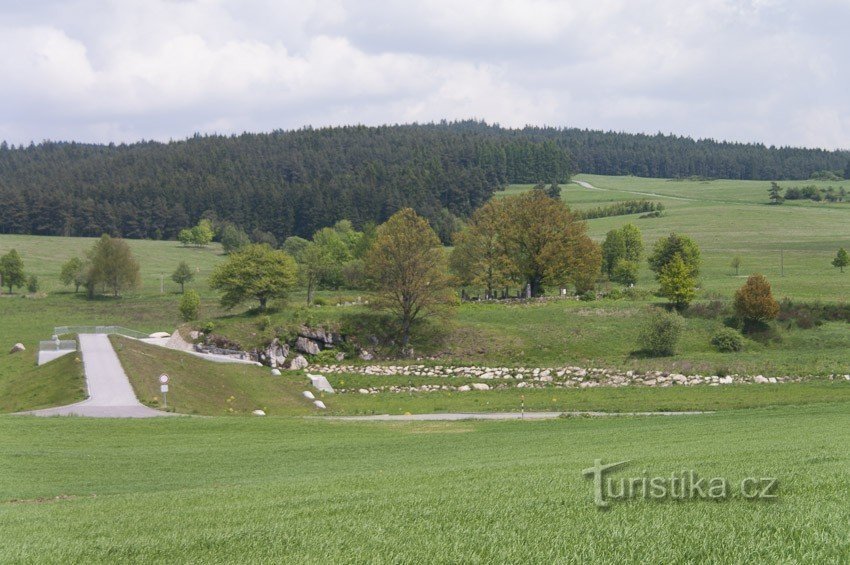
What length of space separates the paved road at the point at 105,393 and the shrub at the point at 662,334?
34589 mm

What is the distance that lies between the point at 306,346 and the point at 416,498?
157ft

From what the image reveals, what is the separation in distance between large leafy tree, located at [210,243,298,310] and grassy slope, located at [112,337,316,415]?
11865 millimetres

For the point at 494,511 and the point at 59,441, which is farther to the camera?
the point at 59,441

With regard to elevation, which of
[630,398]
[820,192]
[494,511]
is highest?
[820,192]

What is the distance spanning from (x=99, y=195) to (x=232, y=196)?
31.1 meters

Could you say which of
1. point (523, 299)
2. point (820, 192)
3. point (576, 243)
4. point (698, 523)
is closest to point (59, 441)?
point (698, 523)

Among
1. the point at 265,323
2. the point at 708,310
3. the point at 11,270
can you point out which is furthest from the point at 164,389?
the point at 11,270

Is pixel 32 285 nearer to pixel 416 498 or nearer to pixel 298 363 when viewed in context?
pixel 298 363

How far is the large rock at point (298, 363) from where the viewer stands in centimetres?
5771

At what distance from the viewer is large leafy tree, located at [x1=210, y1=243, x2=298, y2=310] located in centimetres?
6569

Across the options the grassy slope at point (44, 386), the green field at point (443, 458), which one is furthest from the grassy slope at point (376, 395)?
the grassy slope at point (44, 386)

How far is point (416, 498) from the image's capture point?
13.1m

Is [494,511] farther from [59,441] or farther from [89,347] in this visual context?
[89,347]

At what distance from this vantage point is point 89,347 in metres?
53.0
